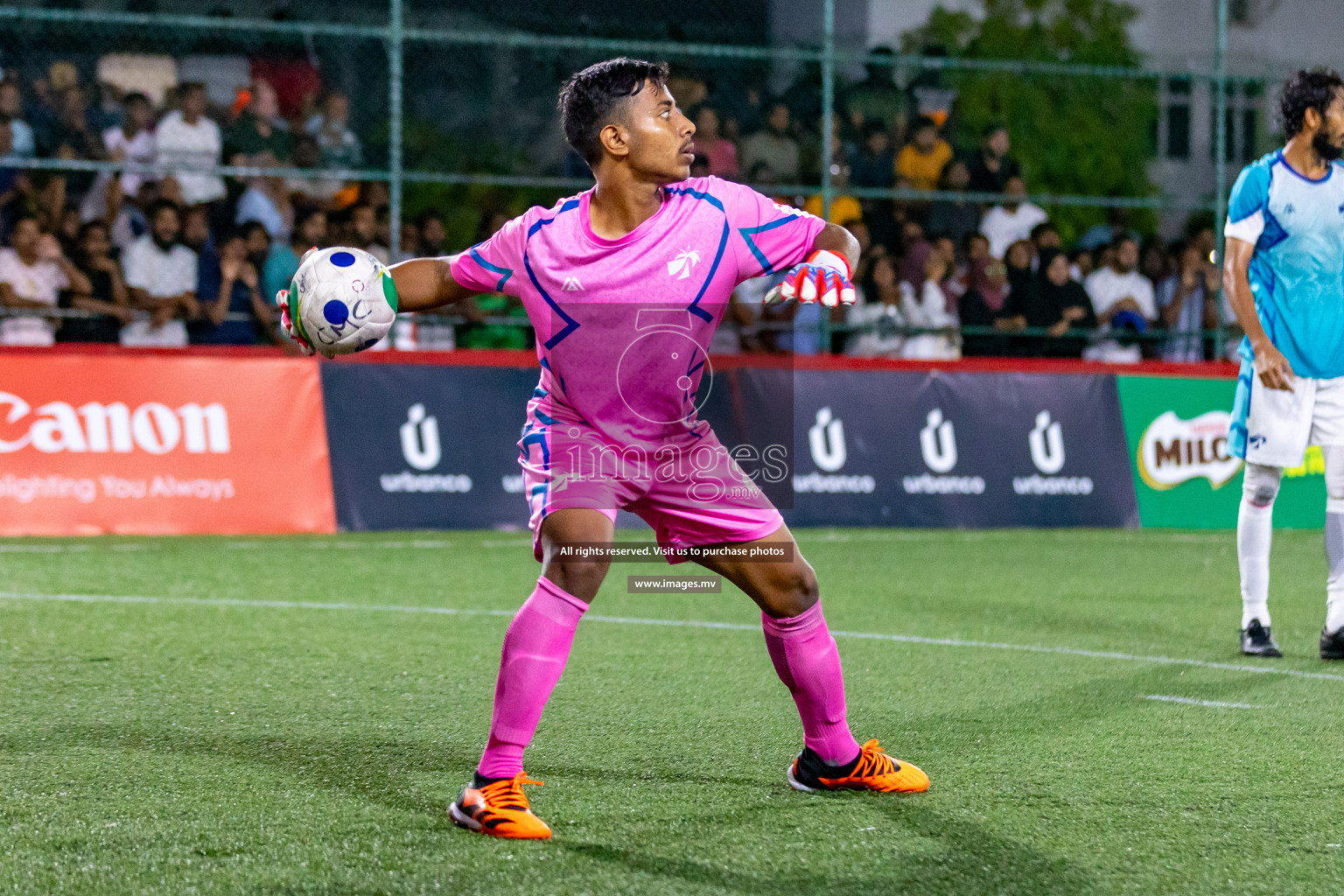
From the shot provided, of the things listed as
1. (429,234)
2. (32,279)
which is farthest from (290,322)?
(429,234)

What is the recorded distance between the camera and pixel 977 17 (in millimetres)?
31188

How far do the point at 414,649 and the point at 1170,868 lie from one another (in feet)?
11.9

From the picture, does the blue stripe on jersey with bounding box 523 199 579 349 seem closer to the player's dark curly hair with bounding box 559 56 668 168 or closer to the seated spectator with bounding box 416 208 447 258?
the player's dark curly hair with bounding box 559 56 668 168

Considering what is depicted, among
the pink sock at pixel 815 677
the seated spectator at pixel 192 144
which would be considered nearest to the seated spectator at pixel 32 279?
the seated spectator at pixel 192 144

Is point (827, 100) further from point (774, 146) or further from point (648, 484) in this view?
point (648, 484)

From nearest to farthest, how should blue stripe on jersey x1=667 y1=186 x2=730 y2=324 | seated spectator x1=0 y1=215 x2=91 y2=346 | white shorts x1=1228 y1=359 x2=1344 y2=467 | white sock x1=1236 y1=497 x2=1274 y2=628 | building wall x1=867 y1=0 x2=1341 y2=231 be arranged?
blue stripe on jersey x1=667 y1=186 x2=730 y2=324
white shorts x1=1228 y1=359 x2=1344 y2=467
white sock x1=1236 y1=497 x2=1274 y2=628
seated spectator x1=0 y1=215 x2=91 y2=346
building wall x1=867 y1=0 x2=1341 y2=231

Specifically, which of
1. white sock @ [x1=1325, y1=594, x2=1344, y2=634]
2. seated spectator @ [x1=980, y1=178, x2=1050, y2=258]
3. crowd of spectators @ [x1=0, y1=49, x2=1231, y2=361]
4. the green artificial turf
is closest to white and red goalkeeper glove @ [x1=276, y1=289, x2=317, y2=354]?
the green artificial turf

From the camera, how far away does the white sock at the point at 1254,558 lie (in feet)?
21.2

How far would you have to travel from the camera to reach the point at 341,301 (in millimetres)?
3924

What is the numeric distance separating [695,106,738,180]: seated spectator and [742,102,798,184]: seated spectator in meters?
0.16

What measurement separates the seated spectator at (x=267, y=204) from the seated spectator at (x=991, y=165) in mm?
6181

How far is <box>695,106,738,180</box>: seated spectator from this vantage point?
534 inches

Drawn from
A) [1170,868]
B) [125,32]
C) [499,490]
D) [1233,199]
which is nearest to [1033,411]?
[499,490]

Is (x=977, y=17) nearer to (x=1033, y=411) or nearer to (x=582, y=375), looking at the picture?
(x=1033, y=411)
